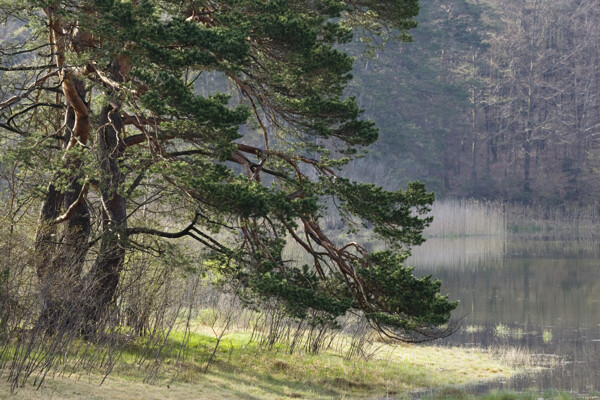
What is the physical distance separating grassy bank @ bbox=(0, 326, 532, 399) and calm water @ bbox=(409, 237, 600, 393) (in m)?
1.12

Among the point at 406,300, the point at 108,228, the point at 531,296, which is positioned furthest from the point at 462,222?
the point at 108,228

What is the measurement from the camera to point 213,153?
10.3 meters

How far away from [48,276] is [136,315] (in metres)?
2.26

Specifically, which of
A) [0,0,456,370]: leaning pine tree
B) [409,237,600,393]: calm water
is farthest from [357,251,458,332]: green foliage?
[409,237,600,393]: calm water

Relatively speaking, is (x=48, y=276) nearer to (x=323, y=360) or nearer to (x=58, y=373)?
(x=58, y=373)

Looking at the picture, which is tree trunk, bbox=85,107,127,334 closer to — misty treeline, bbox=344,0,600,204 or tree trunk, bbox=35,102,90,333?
tree trunk, bbox=35,102,90,333

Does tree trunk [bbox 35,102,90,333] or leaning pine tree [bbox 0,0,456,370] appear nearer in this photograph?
leaning pine tree [bbox 0,0,456,370]

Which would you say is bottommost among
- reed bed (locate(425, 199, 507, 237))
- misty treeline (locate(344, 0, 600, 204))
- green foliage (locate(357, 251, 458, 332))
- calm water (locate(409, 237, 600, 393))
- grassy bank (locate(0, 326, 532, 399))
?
grassy bank (locate(0, 326, 532, 399))

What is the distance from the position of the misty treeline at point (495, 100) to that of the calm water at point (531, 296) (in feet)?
42.5

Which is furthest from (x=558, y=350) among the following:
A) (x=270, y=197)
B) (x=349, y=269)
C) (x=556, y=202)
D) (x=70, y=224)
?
(x=556, y=202)

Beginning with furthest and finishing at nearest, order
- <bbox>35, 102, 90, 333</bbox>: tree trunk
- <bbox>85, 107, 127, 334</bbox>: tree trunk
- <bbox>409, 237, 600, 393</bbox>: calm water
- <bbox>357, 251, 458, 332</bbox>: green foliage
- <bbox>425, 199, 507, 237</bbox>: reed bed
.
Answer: <bbox>425, 199, 507, 237</bbox>: reed bed, <bbox>409, 237, 600, 393</bbox>: calm water, <bbox>85, 107, 127, 334</bbox>: tree trunk, <bbox>357, 251, 458, 332</bbox>: green foliage, <bbox>35, 102, 90, 333</bbox>: tree trunk

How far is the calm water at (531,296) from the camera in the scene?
48.5 feet

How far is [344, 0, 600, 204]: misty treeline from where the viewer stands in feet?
152

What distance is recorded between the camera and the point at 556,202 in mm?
46750
